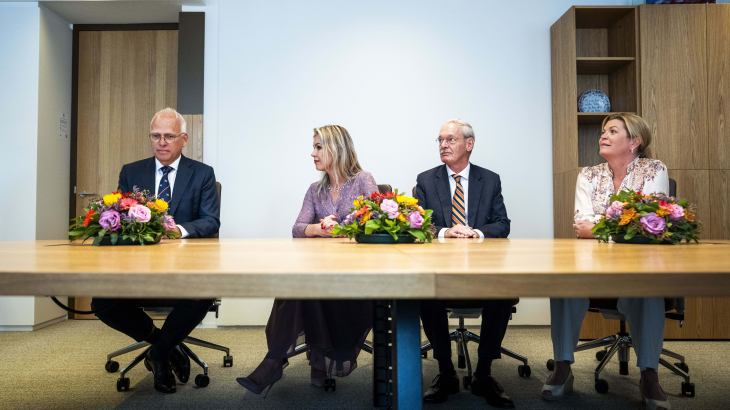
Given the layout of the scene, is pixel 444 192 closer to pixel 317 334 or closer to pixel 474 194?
pixel 474 194

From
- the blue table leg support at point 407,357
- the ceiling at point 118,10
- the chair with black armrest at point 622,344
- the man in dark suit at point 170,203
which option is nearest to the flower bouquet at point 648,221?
the chair with black armrest at point 622,344

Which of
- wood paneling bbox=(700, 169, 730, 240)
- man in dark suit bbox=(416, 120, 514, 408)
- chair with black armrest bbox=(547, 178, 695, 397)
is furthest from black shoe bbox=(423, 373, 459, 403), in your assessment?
wood paneling bbox=(700, 169, 730, 240)

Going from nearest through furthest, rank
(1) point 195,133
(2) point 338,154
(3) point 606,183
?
(3) point 606,183 → (2) point 338,154 → (1) point 195,133

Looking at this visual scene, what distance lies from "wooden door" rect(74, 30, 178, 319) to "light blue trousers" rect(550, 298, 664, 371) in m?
3.69

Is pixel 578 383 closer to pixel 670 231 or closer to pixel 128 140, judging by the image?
pixel 670 231

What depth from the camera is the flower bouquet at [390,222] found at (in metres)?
1.83

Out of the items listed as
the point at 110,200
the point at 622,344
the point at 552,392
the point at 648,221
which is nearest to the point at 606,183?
the point at 622,344

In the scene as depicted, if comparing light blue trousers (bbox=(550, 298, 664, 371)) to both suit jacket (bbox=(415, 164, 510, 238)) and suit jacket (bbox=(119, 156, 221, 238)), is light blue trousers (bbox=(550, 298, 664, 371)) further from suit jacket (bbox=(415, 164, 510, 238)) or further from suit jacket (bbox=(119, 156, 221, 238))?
suit jacket (bbox=(119, 156, 221, 238))

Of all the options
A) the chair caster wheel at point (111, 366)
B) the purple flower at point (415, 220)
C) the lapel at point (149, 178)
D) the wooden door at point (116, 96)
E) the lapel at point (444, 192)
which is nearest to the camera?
the purple flower at point (415, 220)

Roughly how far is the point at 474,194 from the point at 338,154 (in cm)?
83

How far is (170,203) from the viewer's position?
269 centimetres

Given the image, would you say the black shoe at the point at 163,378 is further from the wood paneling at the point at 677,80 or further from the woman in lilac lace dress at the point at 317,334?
the wood paneling at the point at 677,80

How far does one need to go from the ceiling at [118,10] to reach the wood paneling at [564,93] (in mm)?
2840

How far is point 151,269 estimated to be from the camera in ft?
2.73
